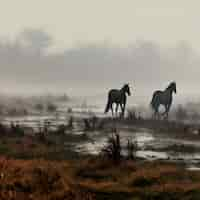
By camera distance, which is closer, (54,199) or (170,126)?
(54,199)

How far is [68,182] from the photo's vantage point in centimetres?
1310

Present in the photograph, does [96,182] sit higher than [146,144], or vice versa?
[146,144]

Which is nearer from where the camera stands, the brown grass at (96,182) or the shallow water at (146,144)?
the brown grass at (96,182)

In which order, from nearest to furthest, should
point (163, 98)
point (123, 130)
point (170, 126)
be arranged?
point (123, 130), point (170, 126), point (163, 98)

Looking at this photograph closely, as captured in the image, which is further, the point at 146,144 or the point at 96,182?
the point at 146,144

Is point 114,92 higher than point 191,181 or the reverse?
higher

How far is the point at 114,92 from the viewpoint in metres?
35.9

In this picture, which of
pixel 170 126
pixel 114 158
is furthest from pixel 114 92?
pixel 114 158

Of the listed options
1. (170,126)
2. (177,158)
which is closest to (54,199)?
(177,158)

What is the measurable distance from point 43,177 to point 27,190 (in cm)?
69

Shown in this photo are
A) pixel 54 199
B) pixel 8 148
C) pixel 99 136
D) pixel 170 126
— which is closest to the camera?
pixel 54 199

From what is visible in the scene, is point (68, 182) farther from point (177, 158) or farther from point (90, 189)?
point (177, 158)

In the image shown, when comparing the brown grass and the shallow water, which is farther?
the shallow water

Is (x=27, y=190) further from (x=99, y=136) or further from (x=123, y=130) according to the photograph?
(x=123, y=130)
